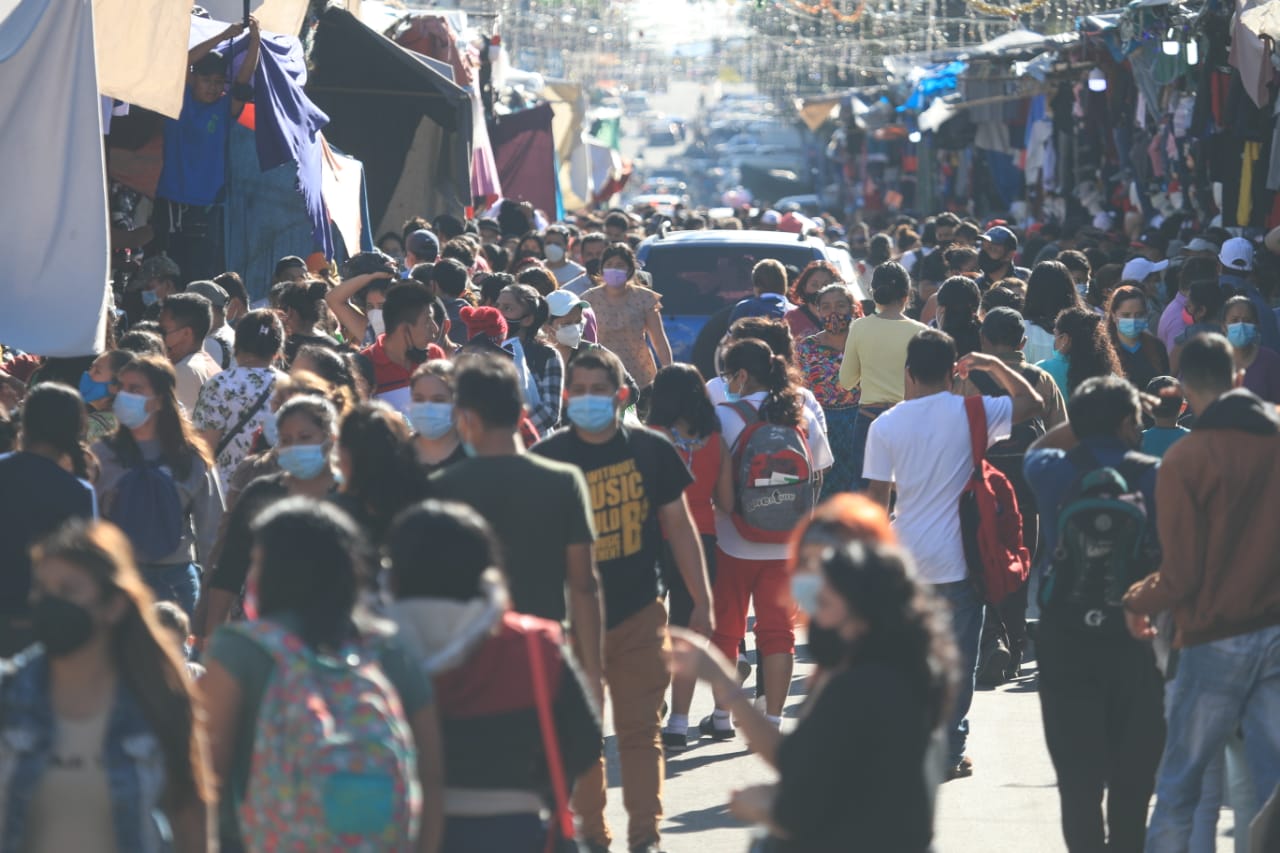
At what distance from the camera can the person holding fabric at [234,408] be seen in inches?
313

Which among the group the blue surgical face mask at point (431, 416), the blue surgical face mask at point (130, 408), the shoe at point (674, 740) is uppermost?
the blue surgical face mask at point (431, 416)

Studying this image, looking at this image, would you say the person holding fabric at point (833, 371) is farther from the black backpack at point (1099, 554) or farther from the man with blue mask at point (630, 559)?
the black backpack at point (1099, 554)

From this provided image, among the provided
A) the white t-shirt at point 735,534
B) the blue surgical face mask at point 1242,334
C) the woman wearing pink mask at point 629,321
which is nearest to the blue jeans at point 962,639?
the white t-shirt at point 735,534

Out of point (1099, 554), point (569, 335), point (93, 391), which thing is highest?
point (93, 391)

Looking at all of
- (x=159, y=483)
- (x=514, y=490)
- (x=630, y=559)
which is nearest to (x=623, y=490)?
(x=630, y=559)

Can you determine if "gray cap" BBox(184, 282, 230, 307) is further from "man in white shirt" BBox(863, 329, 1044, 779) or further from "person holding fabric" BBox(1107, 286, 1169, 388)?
"person holding fabric" BBox(1107, 286, 1169, 388)

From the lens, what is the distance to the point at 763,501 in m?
8.31

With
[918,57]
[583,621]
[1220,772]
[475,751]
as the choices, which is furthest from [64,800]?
[918,57]

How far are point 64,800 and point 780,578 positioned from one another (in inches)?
192

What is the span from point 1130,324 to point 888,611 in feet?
23.0

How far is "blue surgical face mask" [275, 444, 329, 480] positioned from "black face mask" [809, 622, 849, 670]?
234 centimetres

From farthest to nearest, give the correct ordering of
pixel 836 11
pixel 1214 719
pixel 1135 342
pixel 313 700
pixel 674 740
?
1. pixel 836 11
2. pixel 1135 342
3. pixel 674 740
4. pixel 1214 719
5. pixel 313 700

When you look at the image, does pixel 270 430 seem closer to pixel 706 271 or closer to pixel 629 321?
pixel 629 321

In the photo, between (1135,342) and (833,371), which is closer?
(1135,342)
